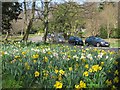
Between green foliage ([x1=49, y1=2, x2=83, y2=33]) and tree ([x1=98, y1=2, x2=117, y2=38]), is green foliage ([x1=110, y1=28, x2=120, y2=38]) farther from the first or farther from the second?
green foliage ([x1=49, y1=2, x2=83, y2=33])

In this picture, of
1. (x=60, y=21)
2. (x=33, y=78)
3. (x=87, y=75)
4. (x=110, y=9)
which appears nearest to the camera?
(x=87, y=75)

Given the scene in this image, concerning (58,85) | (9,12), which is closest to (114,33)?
(9,12)

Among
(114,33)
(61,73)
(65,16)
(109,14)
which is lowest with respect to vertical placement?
(114,33)

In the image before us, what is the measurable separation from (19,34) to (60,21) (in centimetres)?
1399

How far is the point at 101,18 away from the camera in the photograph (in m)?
26.0

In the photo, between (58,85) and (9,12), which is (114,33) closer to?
(9,12)

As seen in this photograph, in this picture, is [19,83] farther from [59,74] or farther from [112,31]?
[112,31]

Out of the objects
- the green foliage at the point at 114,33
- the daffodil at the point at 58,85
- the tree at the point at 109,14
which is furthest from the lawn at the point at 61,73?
the green foliage at the point at 114,33

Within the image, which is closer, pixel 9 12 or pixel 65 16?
pixel 9 12

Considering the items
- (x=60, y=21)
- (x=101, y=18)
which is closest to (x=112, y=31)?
(x=101, y=18)

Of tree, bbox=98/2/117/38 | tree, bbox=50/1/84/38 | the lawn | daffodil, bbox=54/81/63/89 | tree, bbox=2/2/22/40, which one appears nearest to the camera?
daffodil, bbox=54/81/63/89

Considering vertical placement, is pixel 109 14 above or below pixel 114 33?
above

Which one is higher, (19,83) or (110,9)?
(110,9)

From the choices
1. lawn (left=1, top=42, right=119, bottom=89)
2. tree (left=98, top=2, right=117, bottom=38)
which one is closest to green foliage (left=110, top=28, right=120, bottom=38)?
tree (left=98, top=2, right=117, bottom=38)
